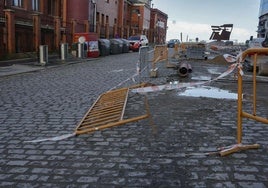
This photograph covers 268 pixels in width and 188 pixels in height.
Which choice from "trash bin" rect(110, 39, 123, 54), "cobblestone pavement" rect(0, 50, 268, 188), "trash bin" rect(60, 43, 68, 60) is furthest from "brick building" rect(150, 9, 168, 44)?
"cobblestone pavement" rect(0, 50, 268, 188)

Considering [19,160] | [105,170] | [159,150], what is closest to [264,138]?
[159,150]

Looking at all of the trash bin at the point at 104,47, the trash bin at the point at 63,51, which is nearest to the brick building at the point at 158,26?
the trash bin at the point at 104,47

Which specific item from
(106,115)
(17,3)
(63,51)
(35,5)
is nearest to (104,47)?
(35,5)

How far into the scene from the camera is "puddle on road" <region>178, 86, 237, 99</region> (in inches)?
388

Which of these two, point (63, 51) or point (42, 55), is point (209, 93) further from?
point (63, 51)

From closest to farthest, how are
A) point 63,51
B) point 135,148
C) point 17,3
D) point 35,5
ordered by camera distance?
point 135,148 < point 63,51 < point 17,3 < point 35,5

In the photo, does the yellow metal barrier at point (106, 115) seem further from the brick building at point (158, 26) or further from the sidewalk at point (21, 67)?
the brick building at point (158, 26)

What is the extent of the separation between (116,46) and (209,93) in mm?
23625

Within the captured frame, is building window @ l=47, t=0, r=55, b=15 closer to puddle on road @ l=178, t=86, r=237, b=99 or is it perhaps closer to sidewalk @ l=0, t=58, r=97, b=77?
sidewalk @ l=0, t=58, r=97, b=77

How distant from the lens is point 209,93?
1035cm

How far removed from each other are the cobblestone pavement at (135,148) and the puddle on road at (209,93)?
2.60 ft

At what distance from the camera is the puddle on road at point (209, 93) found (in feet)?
32.4

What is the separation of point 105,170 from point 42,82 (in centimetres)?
894

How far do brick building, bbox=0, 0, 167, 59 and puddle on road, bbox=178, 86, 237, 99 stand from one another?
11.7 meters
